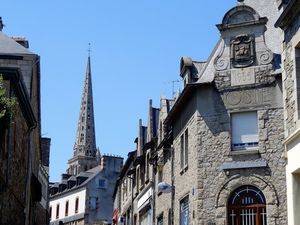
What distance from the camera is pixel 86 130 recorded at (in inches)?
4860

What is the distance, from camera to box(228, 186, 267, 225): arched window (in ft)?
68.1

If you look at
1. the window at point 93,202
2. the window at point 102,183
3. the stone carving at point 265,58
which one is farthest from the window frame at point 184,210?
the window at point 102,183

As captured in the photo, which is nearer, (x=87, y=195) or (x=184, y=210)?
(x=184, y=210)

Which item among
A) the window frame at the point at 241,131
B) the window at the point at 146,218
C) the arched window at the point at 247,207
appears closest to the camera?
the arched window at the point at 247,207

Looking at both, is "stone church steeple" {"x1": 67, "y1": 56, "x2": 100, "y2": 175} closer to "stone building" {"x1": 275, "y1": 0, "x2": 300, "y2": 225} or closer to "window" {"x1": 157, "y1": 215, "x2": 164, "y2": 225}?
"window" {"x1": 157, "y1": 215, "x2": 164, "y2": 225}

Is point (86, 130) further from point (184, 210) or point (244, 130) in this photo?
point (244, 130)

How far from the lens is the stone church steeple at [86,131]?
389ft

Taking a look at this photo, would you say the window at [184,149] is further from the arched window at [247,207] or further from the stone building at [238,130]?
the arched window at [247,207]

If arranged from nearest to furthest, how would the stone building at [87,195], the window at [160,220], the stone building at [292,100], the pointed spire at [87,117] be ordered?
the stone building at [292,100]
the window at [160,220]
the stone building at [87,195]
the pointed spire at [87,117]

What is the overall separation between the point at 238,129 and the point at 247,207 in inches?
105

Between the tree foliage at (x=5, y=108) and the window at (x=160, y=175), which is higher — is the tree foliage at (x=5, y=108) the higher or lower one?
the lower one

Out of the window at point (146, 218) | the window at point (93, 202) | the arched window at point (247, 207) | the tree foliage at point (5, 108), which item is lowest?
the arched window at point (247, 207)

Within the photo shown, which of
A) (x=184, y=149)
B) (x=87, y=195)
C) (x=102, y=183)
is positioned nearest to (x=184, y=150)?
(x=184, y=149)

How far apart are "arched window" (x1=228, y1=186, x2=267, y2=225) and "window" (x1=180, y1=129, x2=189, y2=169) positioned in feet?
9.38
